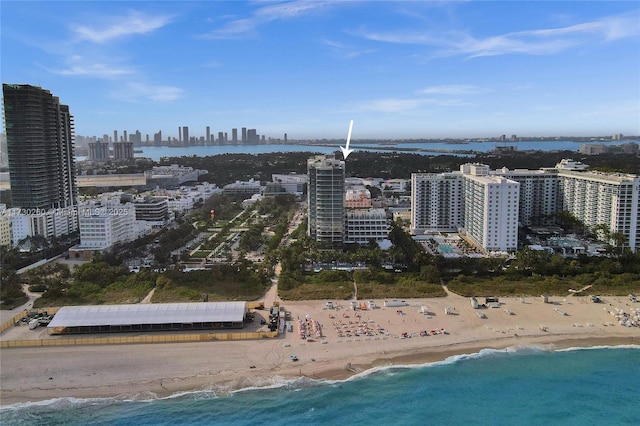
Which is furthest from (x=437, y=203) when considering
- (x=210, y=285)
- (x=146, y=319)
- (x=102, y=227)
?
(x=146, y=319)

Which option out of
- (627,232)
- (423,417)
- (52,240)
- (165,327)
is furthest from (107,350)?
(627,232)

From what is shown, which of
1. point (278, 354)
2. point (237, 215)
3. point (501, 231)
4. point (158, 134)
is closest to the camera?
point (278, 354)

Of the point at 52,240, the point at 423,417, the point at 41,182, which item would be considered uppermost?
the point at 41,182

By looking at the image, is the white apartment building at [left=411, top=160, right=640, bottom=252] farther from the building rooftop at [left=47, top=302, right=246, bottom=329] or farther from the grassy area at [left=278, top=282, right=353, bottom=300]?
the building rooftop at [left=47, top=302, right=246, bottom=329]

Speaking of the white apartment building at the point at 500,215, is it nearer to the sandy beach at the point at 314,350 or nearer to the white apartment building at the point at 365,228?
the white apartment building at the point at 365,228

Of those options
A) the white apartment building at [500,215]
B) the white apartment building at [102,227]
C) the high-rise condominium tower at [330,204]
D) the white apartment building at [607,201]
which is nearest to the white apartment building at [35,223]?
the white apartment building at [102,227]

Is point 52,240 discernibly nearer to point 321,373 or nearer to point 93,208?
point 93,208
